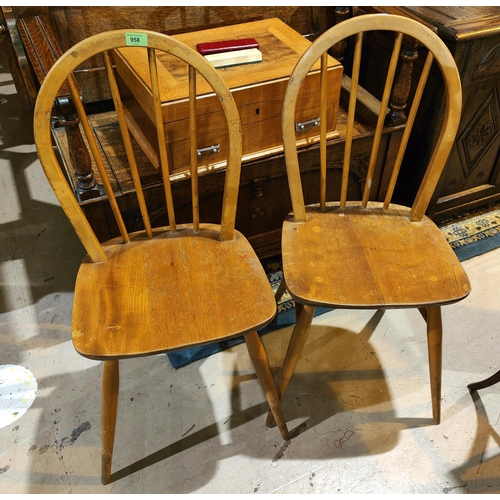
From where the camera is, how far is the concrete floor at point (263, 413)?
1.17 m

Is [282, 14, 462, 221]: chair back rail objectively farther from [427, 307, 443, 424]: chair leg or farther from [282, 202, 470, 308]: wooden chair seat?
[427, 307, 443, 424]: chair leg

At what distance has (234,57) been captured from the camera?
1295 millimetres

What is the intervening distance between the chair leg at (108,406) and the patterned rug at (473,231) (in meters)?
1.29

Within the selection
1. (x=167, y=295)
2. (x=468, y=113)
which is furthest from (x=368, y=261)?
(x=468, y=113)

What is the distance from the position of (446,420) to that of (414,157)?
2.89 feet

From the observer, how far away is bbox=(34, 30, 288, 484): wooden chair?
92 cm

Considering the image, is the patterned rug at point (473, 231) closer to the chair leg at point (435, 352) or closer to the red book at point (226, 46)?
the chair leg at point (435, 352)

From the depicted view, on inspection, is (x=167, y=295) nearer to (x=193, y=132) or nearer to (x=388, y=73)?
(x=193, y=132)

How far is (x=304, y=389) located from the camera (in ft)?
4.42

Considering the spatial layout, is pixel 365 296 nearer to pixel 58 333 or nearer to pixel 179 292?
pixel 179 292

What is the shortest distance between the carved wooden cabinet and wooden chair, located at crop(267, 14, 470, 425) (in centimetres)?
33

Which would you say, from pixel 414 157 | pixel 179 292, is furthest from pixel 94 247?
pixel 414 157

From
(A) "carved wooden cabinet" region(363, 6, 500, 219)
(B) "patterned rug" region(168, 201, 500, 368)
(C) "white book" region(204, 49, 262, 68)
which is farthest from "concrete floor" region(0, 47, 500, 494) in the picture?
(C) "white book" region(204, 49, 262, 68)

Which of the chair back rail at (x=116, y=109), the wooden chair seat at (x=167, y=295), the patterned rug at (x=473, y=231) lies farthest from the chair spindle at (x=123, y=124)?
the patterned rug at (x=473, y=231)
